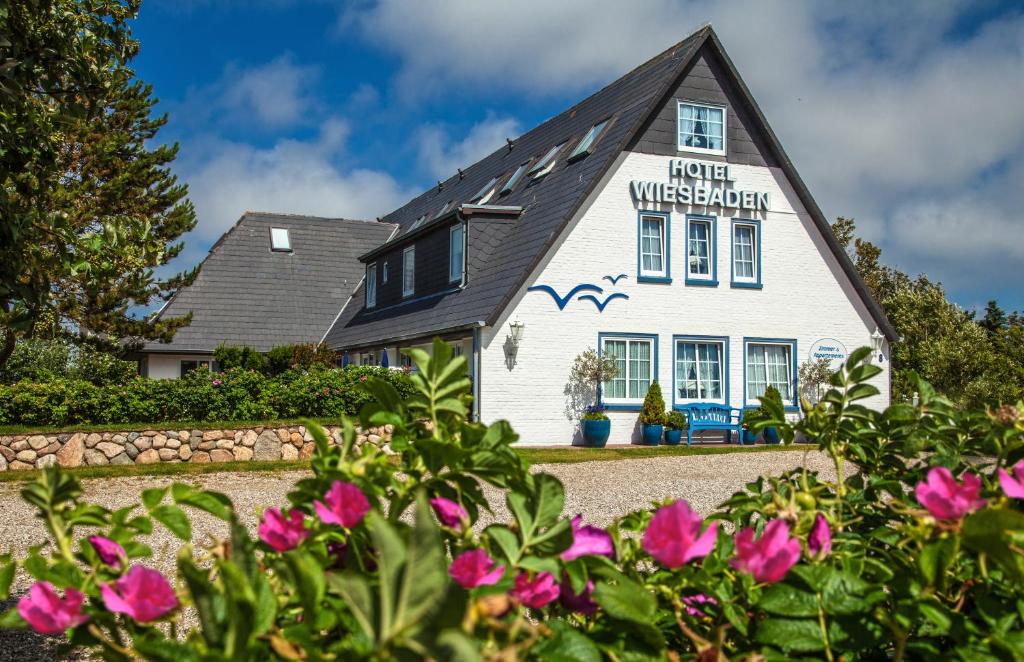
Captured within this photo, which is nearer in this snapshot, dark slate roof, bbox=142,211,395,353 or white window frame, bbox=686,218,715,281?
white window frame, bbox=686,218,715,281

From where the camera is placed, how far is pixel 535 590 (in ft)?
4.12

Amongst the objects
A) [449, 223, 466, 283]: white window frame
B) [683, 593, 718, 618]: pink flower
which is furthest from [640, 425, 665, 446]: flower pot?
[683, 593, 718, 618]: pink flower

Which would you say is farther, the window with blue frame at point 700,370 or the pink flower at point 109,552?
the window with blue frame at point 700,370

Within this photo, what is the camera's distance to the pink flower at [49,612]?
3.81 ft

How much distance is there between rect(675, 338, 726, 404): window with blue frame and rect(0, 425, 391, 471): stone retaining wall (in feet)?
25.2

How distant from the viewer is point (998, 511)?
1132 mm

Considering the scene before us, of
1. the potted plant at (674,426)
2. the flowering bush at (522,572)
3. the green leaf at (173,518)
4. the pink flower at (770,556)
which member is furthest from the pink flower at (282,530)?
the potted plant at (674,426)

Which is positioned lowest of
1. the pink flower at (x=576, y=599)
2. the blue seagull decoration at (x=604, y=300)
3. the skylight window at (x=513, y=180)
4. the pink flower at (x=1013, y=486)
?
the pink flower at (x=576, y=599)

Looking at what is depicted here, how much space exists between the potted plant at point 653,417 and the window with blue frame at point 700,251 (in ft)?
9.46

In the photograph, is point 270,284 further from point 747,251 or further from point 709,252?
point 747,251

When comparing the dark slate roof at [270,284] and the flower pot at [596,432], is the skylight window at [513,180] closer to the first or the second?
the flower pot at [596,432]

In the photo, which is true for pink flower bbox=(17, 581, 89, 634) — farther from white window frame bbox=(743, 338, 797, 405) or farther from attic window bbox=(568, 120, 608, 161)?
white window frame bbox=(743, 338, 797, 405)

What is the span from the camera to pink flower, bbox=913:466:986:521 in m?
1.24

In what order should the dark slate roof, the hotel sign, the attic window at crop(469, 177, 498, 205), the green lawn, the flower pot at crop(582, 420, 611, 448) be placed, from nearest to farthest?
the green lawn < the flower pot at crop(582, 420, 611, 448) < the hotel sign < the attic window at crop(469, 177, 498, 205) < the dark slate roof
